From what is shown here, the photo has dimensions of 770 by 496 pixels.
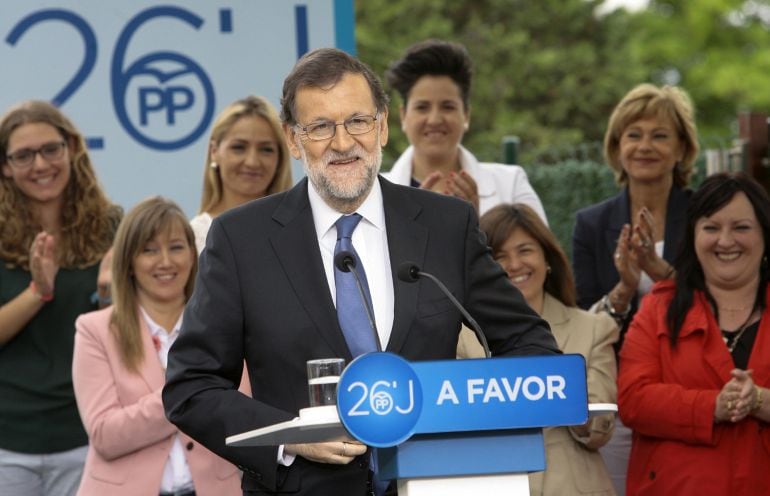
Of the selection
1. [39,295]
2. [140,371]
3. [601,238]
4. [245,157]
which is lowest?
[140,371]

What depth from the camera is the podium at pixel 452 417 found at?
125 inches

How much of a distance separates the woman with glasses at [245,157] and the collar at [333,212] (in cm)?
251

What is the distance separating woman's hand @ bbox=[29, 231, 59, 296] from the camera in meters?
6.21

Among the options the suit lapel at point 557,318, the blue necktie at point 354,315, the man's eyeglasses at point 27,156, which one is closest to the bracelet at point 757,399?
the suit lapel at point 557,318

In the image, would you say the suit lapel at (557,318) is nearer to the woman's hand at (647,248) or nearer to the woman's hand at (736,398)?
the woman's hand at (647,248)

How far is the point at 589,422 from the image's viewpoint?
5.73 metres

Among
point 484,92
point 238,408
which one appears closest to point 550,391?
point 238,408

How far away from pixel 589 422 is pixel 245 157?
6.73ft

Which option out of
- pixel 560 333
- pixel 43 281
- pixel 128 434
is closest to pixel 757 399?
pixel 560 333

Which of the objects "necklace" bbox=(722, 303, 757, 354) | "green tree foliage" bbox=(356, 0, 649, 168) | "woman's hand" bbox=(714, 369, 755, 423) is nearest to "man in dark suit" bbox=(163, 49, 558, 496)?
"woman's hand" bbox=(714, 369, 755, 423)

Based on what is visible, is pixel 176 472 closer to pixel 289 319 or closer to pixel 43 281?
pixel 43 281

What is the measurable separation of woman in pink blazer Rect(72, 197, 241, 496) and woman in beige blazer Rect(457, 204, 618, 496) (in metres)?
1.22

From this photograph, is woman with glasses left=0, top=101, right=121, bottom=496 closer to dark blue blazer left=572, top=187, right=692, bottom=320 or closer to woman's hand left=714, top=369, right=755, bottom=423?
dark blue blazer left=572, top=187, right=692, bottom=320

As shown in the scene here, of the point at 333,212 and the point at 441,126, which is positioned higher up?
the point at 441,126
